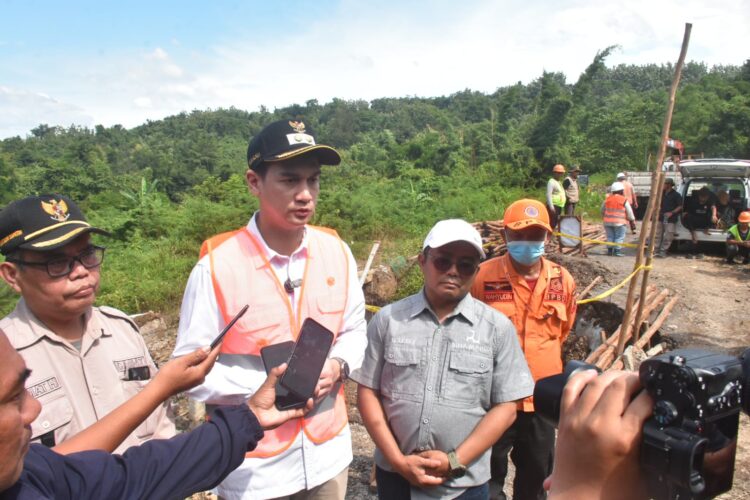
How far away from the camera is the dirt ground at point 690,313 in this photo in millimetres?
3805

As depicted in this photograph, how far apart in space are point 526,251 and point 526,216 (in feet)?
0.67

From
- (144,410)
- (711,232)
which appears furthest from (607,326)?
(144,410)

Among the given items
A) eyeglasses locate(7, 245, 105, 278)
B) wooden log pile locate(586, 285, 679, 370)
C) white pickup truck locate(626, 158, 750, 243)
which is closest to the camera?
eyeglasses locate(7, 245, 105, 278)

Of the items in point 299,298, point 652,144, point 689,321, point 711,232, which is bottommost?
point 689,321

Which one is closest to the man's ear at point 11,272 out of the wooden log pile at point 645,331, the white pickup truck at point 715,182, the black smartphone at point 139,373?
the black smartphone at point 139,373

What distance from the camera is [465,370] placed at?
6.75 ft

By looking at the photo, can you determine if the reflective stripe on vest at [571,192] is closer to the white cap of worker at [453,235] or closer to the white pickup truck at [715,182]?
the white pickup truck at [715,182]

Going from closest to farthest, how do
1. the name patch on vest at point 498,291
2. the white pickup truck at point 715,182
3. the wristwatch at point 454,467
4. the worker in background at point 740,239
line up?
the wristwatch at point 454,467, the name patch on vest at point 498,291, the worker in background at point 740,239, the white pickup truck at point 715,182

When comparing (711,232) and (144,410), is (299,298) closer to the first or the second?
(144,410)

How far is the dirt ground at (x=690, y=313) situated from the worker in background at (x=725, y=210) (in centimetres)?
61

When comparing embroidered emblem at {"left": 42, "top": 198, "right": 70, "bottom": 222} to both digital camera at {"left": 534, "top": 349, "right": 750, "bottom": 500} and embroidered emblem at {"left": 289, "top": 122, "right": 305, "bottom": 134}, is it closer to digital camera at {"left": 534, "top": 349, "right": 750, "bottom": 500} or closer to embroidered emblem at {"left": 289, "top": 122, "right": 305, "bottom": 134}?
embroidered emblem at {"left": 289, "top": 122, "right": 305, "bottom": 134}

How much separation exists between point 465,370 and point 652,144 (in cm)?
2964

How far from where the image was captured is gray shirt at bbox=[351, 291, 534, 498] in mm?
2025

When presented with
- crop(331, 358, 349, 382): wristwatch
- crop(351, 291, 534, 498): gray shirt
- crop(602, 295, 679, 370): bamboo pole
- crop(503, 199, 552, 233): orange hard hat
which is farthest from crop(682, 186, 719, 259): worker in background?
crop(331, 358, 349, 382): wristwatch
